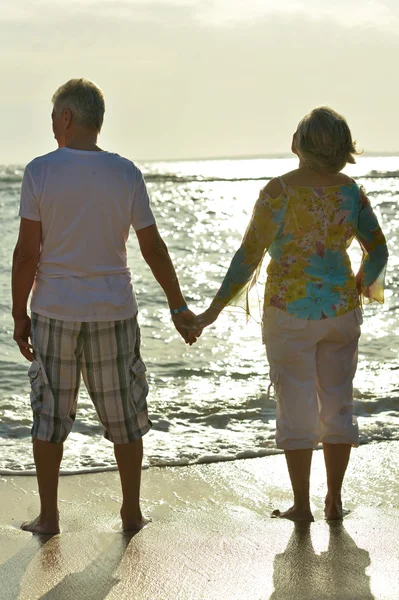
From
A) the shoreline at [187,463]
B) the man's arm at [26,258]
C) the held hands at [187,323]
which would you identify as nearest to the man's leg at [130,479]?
the held hands at [187,323]

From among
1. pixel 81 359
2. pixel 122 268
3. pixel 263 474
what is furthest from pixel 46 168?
pixel 263 474

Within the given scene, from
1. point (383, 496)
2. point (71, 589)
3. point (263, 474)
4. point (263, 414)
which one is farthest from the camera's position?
point (263, 414)

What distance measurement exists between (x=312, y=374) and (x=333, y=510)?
0.59m

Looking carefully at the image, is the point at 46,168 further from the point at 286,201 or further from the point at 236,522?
the point at 236,522

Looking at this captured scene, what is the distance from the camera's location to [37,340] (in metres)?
3.65

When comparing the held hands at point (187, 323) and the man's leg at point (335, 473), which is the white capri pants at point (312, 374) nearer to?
the man's leg at point (335, 473)

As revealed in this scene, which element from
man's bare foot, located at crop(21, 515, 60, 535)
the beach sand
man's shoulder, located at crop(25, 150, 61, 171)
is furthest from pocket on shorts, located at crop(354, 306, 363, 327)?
man's bare foot, located at crop(21, 515, 60, 535)

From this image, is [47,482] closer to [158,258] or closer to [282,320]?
[158,258]

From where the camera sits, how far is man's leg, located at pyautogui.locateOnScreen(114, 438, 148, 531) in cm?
383

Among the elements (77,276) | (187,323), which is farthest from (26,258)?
(187,323)

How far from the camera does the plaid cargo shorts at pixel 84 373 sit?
3633 mm

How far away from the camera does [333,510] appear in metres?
3.90

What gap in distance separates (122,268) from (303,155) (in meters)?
0.85

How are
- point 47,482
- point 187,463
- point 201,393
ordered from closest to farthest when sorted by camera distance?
point 47,482
point 187,463
point 201,393
